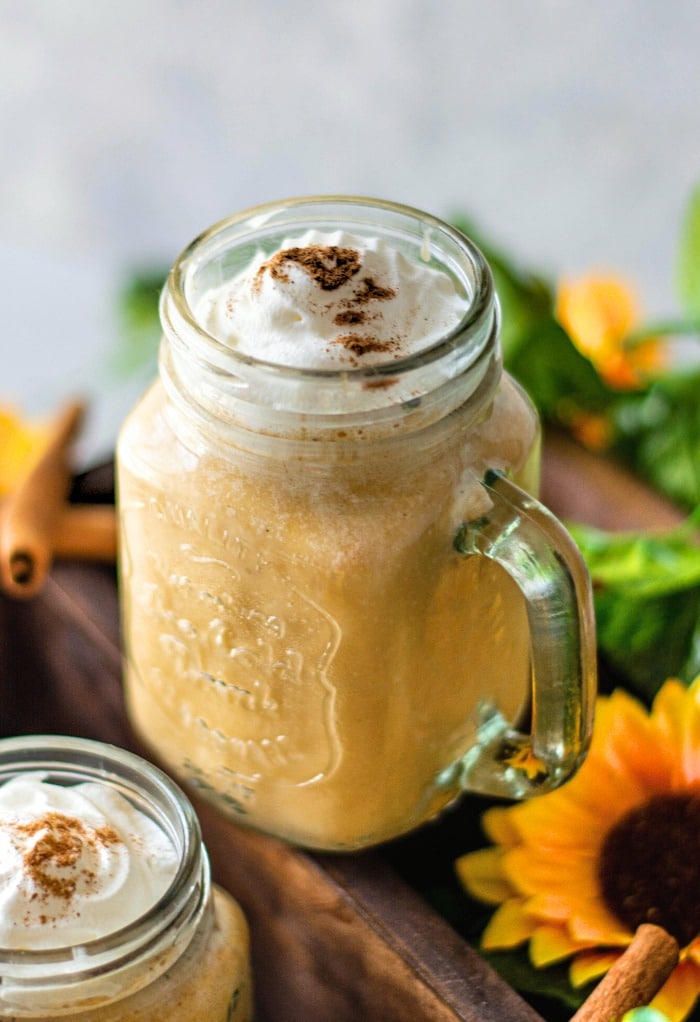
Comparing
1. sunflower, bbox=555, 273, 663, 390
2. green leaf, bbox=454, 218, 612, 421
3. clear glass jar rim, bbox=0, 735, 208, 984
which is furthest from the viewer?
sunflower, bbox=555, 273, 663, 390

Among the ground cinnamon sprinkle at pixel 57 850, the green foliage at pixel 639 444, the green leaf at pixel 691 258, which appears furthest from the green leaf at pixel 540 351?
the ground cinnamon sprinkle at pixel 57 850

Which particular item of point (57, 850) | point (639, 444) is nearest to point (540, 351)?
point (639, 444)

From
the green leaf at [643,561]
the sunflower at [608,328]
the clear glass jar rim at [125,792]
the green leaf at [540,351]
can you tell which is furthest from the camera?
the sunflower at [608,328]

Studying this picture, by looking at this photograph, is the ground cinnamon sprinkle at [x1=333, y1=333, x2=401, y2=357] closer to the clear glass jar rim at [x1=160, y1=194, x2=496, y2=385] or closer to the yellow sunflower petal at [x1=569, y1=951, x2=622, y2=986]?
the clear glass jar rim at [x1=160, y1=194, x2=496, y2=385]

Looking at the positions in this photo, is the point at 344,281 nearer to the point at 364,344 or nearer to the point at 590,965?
the point at 364,344

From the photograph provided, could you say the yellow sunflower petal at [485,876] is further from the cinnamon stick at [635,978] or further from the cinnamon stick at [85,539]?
the cinnamon stick at [85,539]

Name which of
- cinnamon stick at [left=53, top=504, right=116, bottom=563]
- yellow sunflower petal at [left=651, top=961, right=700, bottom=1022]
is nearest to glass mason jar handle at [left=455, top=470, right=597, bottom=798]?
yellow sunflower petal at [left=651, top=961, right=700, bottom=1022]
